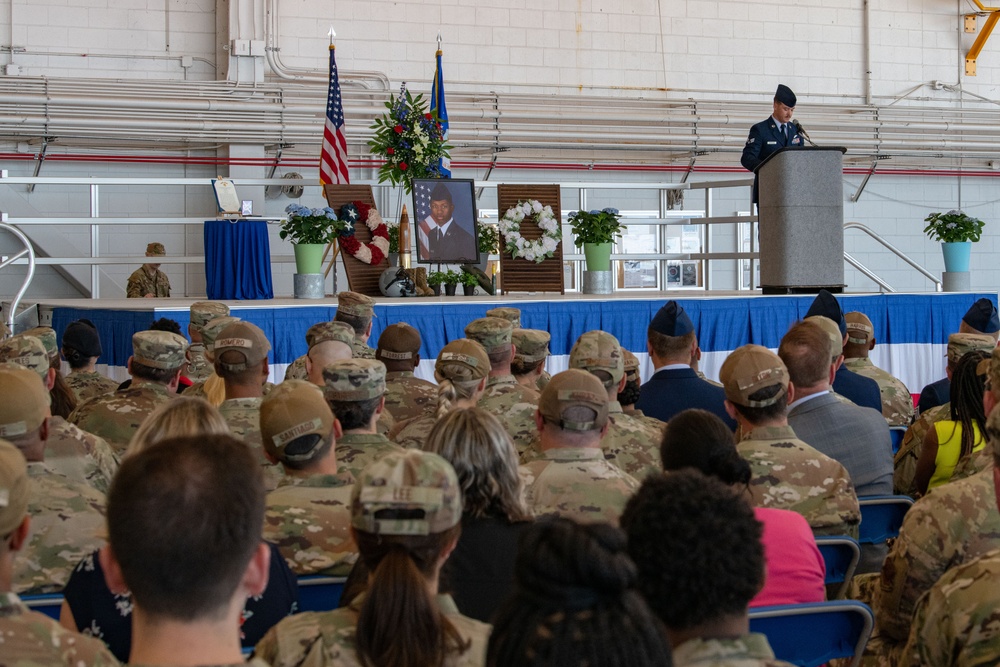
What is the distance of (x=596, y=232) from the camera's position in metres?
8.51

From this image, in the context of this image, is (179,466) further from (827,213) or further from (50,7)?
(50,7)

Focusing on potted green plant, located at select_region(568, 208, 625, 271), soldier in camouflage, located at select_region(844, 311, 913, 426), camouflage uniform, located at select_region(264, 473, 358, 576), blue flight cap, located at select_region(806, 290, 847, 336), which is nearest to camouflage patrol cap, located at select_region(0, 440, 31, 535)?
camouflage uniform, located at select_region(264, 473, 358, 576)

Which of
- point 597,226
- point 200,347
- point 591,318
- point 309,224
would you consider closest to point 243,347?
point 200,347

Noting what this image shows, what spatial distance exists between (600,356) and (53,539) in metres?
2.00

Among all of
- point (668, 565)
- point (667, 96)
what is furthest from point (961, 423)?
point (667, 96)

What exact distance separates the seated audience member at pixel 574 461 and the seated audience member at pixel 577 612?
1410mm

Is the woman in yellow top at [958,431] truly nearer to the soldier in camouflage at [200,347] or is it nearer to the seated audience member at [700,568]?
the seated audience member at [700,568]

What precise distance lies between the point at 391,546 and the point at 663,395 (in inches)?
112

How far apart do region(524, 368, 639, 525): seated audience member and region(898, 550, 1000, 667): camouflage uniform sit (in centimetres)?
90

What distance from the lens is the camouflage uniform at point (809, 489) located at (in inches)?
114

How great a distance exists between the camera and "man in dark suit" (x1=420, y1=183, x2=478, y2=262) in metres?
8.03

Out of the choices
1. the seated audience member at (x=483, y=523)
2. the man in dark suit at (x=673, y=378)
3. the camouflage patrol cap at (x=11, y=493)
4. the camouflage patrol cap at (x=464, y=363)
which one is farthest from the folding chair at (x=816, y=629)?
the man in dark suit at (x=673, y=378)

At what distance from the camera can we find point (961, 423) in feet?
11.0

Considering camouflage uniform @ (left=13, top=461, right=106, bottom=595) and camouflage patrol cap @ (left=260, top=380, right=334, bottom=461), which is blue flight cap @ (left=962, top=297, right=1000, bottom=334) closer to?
camouflage patrol cap @ (left=260, top=380, right=334, bottom=461)
